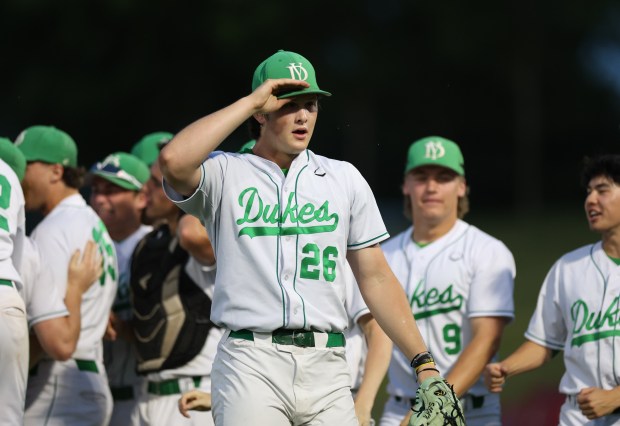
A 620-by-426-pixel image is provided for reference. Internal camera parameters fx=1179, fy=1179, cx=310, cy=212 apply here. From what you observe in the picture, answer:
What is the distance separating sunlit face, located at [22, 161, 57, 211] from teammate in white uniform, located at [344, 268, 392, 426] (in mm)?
2051

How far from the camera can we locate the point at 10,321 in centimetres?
575

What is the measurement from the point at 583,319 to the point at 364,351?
1342 millimetres

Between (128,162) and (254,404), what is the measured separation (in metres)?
3.72

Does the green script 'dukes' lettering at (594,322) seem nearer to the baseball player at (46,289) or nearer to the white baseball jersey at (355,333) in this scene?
the white baseball jersey at (355,333)

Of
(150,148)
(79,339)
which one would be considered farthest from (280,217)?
(150,148)

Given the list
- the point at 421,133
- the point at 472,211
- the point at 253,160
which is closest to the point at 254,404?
the point at 253,160

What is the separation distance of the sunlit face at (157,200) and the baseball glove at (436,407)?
305 cm

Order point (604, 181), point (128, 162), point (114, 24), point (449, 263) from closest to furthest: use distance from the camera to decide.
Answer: point (604, 181)
point (449, 263)
point (128, 162)
point (114, 24)

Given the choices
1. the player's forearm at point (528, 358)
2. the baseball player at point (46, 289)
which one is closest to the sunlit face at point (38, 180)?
the baseball player at point (46, 289)

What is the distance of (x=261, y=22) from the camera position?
3353 cm

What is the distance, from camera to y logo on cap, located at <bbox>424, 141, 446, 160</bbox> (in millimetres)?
7258

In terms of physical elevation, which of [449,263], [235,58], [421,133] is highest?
[235,58]

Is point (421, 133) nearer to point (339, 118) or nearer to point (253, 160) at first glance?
point (339, 118)

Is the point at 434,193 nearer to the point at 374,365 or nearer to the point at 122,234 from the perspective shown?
the point at 374,365
